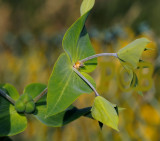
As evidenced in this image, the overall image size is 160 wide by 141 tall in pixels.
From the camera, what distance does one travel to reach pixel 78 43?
0.47m

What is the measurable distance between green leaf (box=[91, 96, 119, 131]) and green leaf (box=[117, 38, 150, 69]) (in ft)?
0.19

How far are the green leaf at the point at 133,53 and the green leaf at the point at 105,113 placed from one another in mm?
57

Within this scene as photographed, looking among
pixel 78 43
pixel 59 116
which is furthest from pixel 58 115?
pixel 78 43

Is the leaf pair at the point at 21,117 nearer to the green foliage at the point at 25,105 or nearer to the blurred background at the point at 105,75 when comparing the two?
the green foliage at the point at 25,105

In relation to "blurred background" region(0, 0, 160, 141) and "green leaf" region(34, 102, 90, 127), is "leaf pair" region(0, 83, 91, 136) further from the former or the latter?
"blurred background" region(0, 0, 160, 141)

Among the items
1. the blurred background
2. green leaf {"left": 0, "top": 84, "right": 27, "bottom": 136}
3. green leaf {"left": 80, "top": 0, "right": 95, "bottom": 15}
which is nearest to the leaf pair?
green leaf {"left": 0, "top": 84, "right": 27, "bottom": 136}

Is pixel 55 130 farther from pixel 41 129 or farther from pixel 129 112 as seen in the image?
pixel 129 112

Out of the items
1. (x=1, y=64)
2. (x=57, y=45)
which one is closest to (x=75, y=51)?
(x=57, y=45)

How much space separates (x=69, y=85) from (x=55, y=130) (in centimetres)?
134

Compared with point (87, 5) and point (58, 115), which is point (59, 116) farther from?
point (87, 5)

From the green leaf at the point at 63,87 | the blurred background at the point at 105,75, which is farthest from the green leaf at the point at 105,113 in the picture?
the blurred background at the point at 105,75

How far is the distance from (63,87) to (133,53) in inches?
3.7

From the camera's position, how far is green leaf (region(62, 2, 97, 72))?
1.36 ft

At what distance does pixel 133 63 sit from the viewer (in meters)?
0.40
